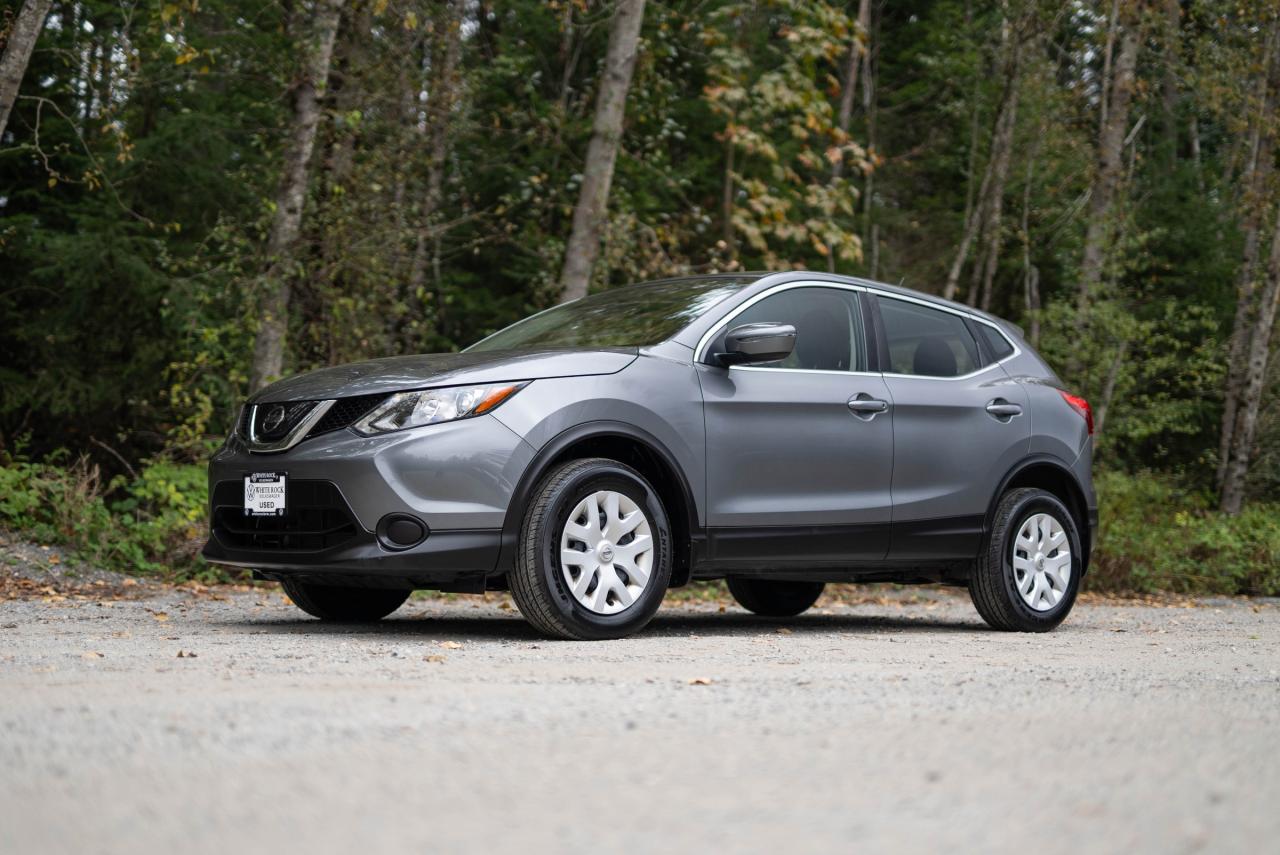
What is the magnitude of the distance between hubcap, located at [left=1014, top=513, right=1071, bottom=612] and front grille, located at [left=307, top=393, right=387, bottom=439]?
3.81 m

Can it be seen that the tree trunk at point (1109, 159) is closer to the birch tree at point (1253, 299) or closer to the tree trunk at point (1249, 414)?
the birch tree at point (1253, 299)

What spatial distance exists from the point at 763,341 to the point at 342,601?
2.66 meters

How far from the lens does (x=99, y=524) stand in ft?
35.4

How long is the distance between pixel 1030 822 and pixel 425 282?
19.2 m

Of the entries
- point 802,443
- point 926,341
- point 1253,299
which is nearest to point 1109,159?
point 1253,299

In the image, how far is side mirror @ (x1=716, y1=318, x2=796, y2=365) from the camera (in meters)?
7.05

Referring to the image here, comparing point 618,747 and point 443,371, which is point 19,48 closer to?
point 443,371

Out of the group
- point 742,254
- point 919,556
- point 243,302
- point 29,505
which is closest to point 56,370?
point 243,302

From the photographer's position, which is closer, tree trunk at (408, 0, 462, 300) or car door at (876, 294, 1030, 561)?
car door at (876, 294, 1030, 561)

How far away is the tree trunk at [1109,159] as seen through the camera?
763 inches

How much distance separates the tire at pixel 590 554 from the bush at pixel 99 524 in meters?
4.69

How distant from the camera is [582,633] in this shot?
671 cm

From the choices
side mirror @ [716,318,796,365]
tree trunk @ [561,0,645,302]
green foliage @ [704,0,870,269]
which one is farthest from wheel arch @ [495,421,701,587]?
green foliage @ [704,0,870,269]

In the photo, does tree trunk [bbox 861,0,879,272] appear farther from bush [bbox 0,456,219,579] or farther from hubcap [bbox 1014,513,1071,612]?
hubcap [bbox 1014,513,1071,612]
